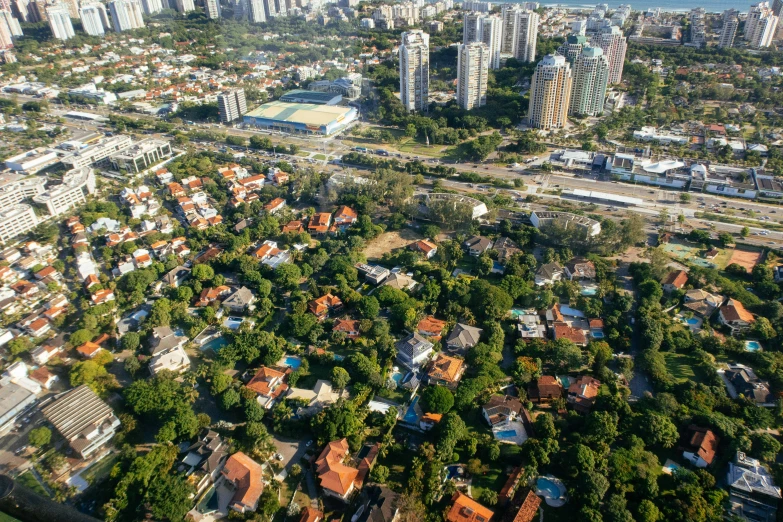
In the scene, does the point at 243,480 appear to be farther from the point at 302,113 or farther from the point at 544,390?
the point at 302,113

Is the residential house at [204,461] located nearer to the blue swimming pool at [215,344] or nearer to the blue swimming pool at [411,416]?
the blue swimming pool at [215,344]

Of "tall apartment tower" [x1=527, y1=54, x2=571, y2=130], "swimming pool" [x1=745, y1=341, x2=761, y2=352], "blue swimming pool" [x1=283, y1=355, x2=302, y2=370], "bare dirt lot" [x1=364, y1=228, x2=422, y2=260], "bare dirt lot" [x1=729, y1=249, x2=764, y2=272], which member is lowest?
"swimming pool" [x1=745, y1=341, x2=761, y2=352]

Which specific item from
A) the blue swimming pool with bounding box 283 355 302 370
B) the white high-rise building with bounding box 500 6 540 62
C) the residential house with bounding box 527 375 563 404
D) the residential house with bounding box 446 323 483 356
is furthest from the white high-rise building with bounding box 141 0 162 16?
the residential house with bounding box 527 375 563 404

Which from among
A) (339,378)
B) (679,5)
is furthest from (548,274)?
(679,5)

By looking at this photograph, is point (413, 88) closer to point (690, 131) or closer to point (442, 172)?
point (442, 172)

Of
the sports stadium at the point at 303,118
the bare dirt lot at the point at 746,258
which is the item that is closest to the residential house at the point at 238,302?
the bare dirt lot at the point at 746,258

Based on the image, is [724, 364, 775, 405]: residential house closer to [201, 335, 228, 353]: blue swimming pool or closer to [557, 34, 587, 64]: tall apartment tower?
[201, 335, 228, 353]: blue swimming pool

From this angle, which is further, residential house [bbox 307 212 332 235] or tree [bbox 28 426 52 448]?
residential house [bbox 307 212 332 235]
